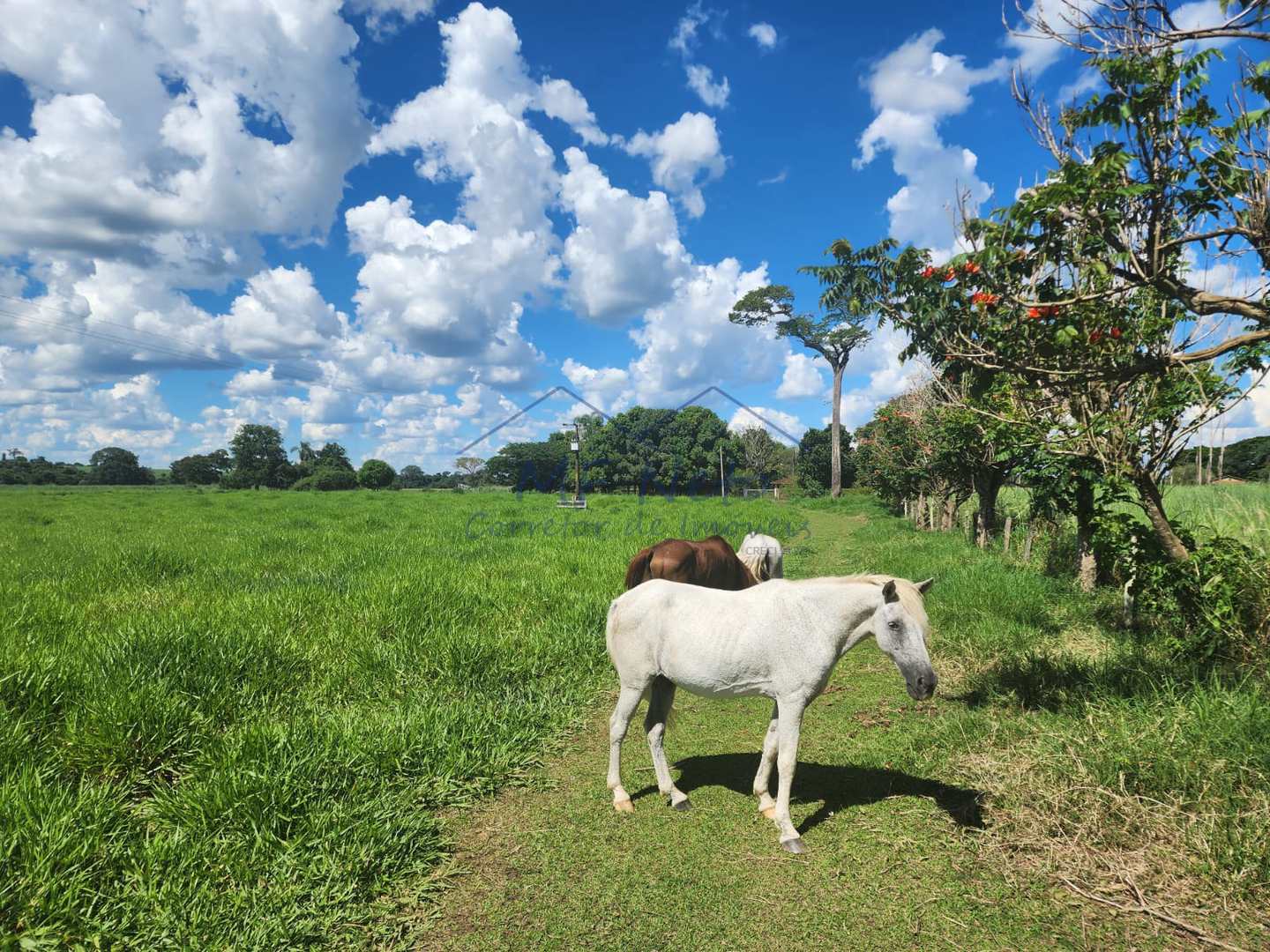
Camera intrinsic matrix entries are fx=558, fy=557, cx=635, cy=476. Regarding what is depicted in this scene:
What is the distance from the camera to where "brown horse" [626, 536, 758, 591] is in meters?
6.02

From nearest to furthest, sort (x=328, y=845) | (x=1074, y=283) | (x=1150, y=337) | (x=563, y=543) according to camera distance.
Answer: (x=328, y=845), (x=1074, y=283), (x=1150, y=337), (x=563, y=543)

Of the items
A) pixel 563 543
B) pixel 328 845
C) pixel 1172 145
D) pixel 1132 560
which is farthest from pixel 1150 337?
pixel 563 543

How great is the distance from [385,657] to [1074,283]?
261 inches

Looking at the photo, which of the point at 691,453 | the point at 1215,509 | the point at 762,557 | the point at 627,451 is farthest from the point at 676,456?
the point at 762,557

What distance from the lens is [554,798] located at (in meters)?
3.94

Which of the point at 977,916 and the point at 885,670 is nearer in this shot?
the point at 977,916

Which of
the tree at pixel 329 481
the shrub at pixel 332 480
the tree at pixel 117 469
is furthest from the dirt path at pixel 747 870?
the tree at pixel 117 469

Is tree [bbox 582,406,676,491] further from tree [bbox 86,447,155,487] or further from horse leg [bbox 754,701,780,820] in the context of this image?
tree [bbox 86,447,155,487]

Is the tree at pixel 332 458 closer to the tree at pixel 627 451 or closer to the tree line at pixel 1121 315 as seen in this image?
the tree at pixel 627 451

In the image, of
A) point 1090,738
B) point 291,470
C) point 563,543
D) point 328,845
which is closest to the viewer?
point 328,845

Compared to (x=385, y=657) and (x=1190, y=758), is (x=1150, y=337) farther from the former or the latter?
(x=385, y=657)

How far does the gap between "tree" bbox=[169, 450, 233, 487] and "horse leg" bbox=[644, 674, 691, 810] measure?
101m

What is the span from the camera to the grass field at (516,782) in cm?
274

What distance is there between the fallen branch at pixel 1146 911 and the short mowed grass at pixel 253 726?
136 inches
